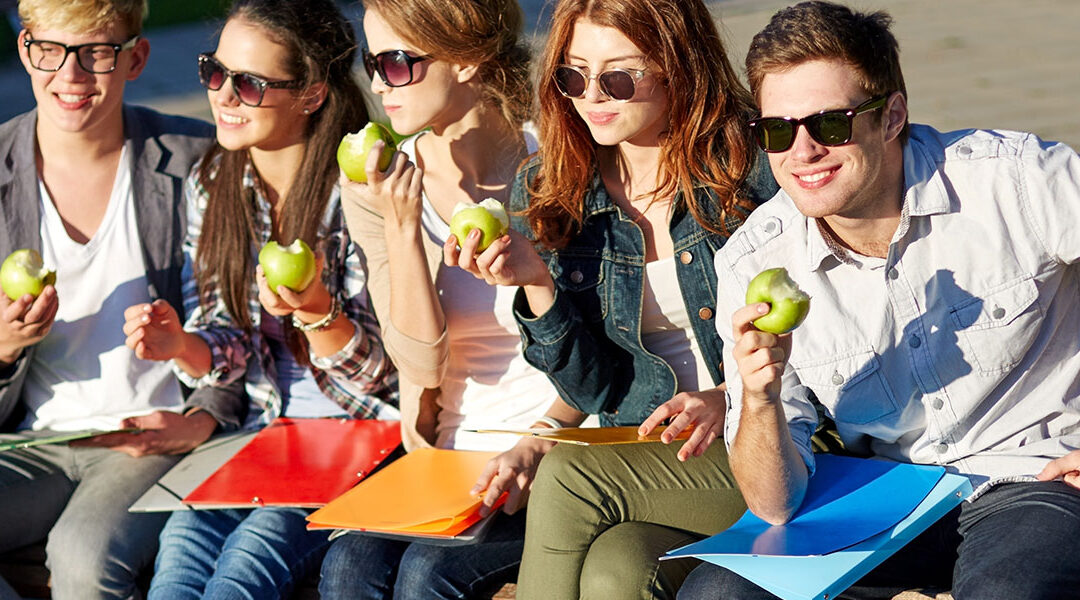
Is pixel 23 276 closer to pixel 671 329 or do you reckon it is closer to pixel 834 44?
pixel 671 329

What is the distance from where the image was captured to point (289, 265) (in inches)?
136

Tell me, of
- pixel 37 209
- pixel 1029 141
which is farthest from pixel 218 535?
pixel 1029 141

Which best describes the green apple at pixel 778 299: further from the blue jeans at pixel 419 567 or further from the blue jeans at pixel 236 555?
the blue jeans at pixel 236 555

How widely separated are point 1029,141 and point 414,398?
176 centimetres

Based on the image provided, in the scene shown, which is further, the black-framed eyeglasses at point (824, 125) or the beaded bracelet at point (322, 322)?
the beaded bracelet at point (322, 322)

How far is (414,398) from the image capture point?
3.60 metres

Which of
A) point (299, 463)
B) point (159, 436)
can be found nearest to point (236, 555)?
point (299, 463)

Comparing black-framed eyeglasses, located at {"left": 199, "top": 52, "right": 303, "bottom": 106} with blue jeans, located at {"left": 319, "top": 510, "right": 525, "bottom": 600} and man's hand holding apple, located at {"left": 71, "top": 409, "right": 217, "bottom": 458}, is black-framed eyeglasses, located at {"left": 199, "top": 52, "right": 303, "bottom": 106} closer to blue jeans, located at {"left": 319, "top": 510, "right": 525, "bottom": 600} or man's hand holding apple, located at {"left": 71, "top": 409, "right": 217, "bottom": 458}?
man's hand holding apple, located at {"left": 71, "top": 409, "right": 217, "bottom": 458}

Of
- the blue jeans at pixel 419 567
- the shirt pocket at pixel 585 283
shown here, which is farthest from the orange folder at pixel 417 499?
the shirt pocket at pixel 585 283

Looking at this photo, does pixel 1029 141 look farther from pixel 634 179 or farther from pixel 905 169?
pixel 634 179

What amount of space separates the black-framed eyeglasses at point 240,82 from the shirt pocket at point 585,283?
105 centimetres

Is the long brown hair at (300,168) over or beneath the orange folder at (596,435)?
over

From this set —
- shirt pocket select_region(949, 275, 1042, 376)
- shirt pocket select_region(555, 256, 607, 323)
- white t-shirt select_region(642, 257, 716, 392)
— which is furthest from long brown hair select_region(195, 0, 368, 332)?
shirt pocket select_region(949, 275, 1042, 376)

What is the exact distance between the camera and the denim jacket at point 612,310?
3246 mm
